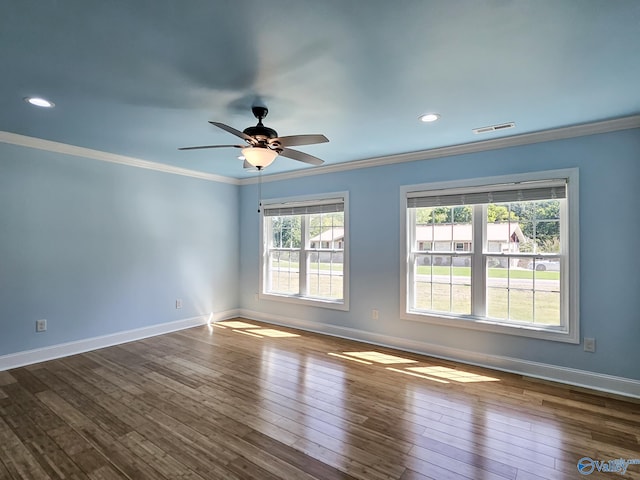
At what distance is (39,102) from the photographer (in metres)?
2.66

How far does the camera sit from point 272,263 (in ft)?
18.8

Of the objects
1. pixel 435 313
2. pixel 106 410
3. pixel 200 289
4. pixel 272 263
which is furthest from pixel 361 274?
pixel 106 410

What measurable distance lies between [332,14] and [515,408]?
10.5ft

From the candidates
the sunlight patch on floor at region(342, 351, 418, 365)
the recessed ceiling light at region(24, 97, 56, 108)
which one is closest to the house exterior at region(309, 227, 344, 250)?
the sunlight patch on floor at region(342, 351, 418, 365)

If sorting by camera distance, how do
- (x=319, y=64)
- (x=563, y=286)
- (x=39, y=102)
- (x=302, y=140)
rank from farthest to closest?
(x=563, y=286) → (x=39, y=102) → (x=302, y=140) → (x=319, y=64)

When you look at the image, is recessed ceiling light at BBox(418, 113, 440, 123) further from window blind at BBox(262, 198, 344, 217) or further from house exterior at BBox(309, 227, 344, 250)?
house exterior at BBox(309, 227, 344, 250)

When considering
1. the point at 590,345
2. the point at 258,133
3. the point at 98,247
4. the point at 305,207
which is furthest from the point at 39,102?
the point at 590,345

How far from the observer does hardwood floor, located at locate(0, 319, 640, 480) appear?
6.63 feet

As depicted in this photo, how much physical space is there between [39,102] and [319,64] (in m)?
2.38

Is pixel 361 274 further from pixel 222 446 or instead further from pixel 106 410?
pixel 106 410

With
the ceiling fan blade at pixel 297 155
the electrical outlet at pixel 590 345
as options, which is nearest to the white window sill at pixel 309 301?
the ceiling fan blade at pixel 297 155

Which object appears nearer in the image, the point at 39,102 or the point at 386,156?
the point at 39,102

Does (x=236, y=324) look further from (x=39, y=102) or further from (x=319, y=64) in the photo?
(x=319, y=64)

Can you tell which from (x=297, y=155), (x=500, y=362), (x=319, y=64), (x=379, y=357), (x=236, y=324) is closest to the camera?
(x=319, y=64)
